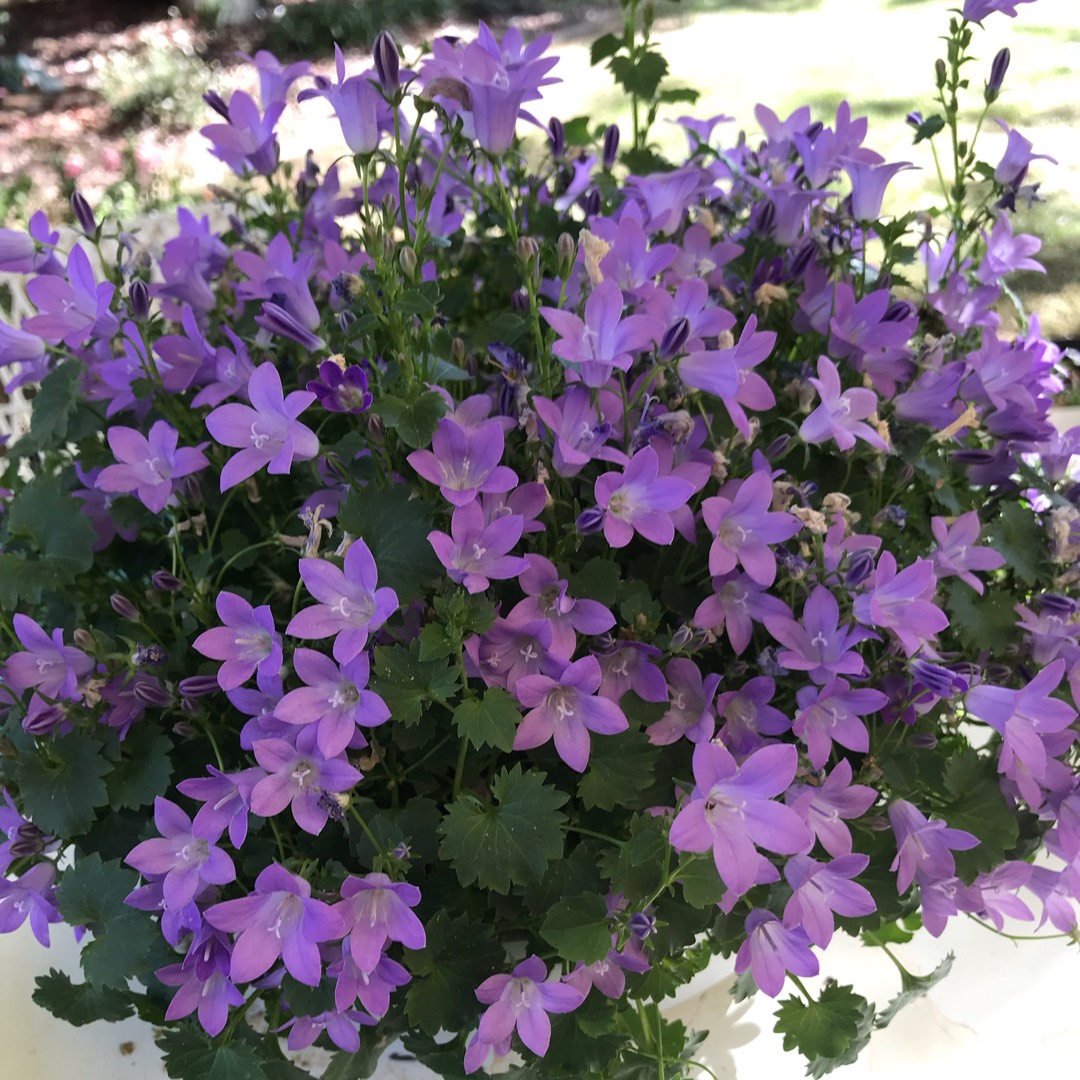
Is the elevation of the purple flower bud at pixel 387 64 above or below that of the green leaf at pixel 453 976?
above

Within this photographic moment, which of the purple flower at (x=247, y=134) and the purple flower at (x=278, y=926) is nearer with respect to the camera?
the purple flower at (x=278, y=926)

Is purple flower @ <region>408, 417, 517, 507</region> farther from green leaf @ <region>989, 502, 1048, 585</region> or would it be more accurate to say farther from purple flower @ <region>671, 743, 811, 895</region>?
green leaf @ <region>989, 502, 1048, 585</region>

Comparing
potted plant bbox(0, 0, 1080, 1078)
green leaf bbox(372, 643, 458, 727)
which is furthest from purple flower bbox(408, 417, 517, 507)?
green leaf bbox(372, 643, 458, 727)

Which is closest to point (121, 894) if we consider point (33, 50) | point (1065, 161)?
point (1065, 161)

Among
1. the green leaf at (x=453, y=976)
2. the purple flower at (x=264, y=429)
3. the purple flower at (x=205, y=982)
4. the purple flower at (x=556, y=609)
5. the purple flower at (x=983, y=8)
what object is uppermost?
the purple flower at (x=983, y=8)

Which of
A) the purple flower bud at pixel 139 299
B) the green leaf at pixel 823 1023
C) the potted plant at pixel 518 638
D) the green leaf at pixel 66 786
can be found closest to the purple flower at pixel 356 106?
the potted plant at pixel 518 638

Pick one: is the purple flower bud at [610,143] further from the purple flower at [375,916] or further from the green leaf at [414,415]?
the purple flower at [375,916]

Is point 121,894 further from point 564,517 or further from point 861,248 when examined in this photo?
point 861,248

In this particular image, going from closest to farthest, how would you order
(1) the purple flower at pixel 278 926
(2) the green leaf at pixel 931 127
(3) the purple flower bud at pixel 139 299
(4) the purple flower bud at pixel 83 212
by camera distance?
(1) the purple flower at pixel 278 926 → (3) the purple flower bud at pixel 139 299 → (4) the purple flower bud at pixel 83 212 → (2) the green leaf at pixel 931 127
